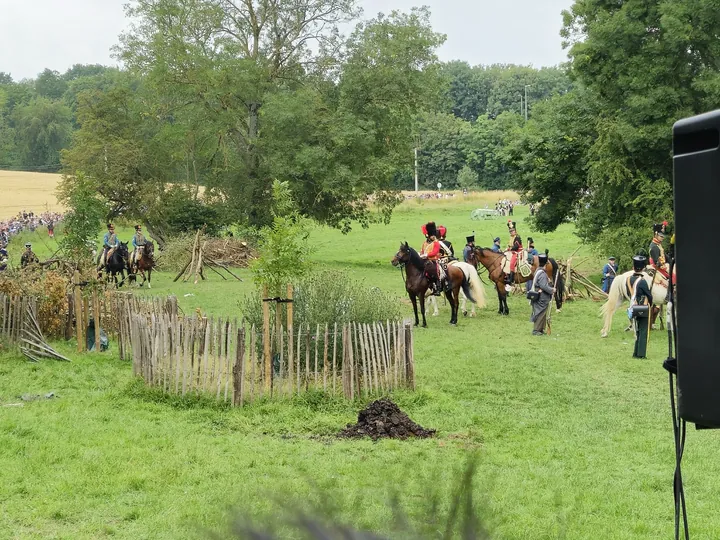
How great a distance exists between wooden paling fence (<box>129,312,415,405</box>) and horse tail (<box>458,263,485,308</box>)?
28.9 ft

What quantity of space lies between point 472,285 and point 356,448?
38.8 ft

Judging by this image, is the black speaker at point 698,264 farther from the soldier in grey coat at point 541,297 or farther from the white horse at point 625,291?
the soldier in grey coat at point 541,297

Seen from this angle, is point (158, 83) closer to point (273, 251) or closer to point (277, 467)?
point (273, 251)

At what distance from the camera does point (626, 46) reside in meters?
26.7

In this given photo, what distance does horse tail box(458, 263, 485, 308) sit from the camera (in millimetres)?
19953

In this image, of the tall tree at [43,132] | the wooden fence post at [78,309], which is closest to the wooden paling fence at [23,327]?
the wooden fence post at [78,309]

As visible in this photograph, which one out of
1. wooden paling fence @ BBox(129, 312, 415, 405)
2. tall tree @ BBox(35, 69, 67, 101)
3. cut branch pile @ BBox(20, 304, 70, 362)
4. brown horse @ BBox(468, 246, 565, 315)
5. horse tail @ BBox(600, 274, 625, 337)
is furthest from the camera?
tall tree @ BBox(35, 69, 67, 101)

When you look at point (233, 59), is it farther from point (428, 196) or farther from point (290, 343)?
point (428, 196)

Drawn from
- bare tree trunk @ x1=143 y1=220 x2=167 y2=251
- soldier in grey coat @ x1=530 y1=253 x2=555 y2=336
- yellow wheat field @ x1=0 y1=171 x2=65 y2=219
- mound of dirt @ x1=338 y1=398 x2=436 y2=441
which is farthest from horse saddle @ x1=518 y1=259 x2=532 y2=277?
yellow wheat field @ x1=0 y1=171 x2=65 y2=219

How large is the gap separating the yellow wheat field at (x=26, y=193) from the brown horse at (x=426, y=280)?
1842 inches

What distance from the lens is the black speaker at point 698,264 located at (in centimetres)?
202

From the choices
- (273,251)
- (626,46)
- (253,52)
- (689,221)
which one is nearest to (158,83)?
(253,52)

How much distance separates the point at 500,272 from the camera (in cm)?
2141

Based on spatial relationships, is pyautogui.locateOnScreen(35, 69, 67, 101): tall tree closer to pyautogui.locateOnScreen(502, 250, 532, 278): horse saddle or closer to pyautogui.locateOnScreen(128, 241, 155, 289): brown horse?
pyautogui.locateOnScreen(128, 241, 155, 289): brown horse
